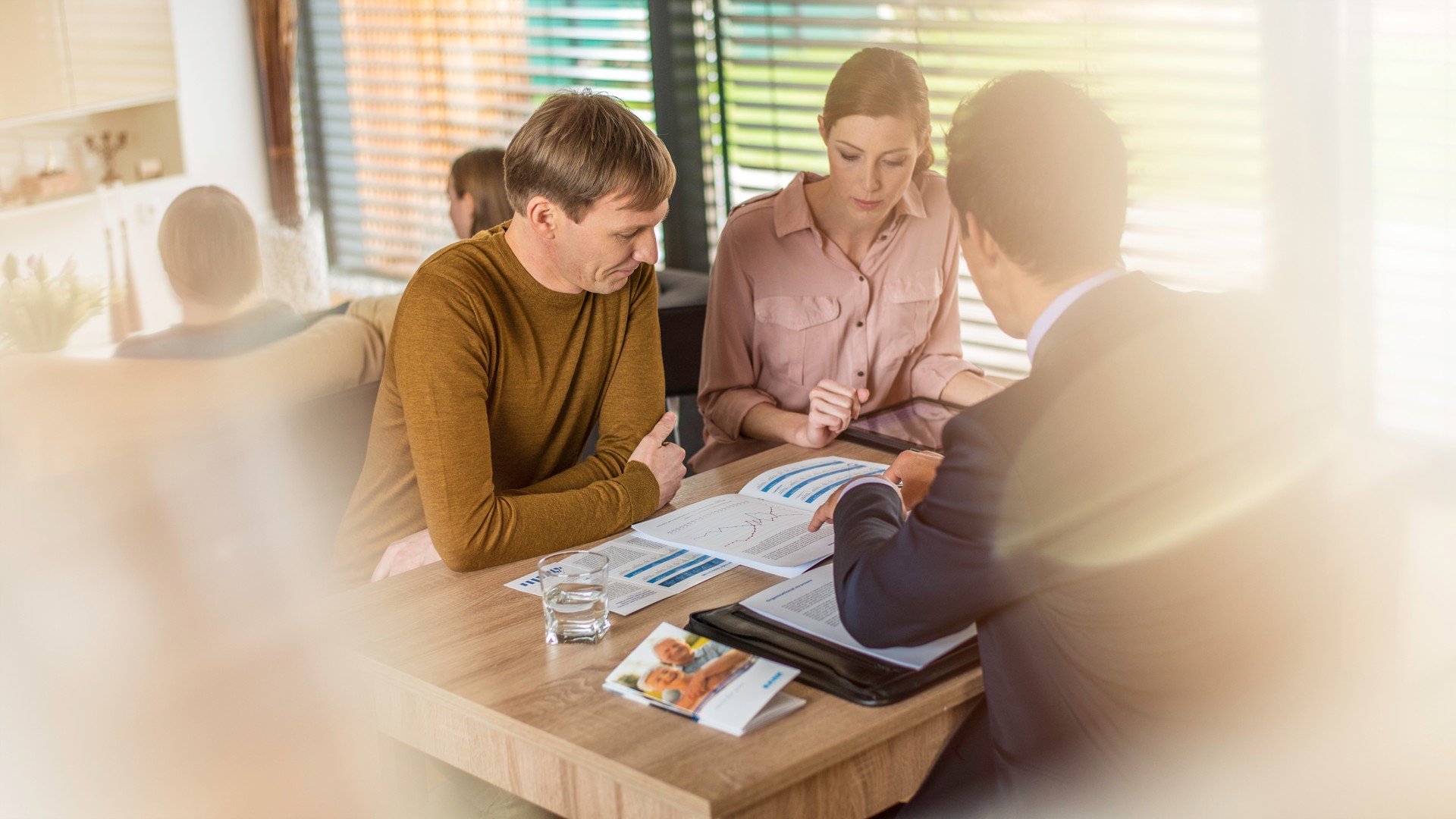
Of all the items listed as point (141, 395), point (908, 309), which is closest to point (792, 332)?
point (908, 309)

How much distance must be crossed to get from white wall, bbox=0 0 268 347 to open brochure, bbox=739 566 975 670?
4.36 meters

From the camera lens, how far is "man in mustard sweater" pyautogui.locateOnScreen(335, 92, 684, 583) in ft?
5.55

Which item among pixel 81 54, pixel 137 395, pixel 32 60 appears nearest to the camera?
pixel 137 395

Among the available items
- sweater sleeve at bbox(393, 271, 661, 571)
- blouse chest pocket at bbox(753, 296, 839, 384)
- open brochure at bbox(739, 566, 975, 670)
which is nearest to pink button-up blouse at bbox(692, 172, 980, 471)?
blouse chest pocket at bbox(753, 296, 839, 384)

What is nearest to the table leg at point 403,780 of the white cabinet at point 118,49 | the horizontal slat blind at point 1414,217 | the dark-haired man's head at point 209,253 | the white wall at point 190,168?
the dark-haired man's head at point 209,253

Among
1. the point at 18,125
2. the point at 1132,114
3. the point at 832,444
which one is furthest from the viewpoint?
the point at 18,125

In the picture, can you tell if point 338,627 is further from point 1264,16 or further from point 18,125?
point 18,125

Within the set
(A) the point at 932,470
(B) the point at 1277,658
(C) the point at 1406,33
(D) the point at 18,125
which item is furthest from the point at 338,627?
(D) the point at 18,125

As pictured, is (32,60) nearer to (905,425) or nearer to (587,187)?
(587,187)

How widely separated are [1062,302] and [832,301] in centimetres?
117

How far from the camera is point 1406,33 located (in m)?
2.61

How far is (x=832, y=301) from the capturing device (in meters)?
2.45

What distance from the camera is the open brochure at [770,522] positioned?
1658 millimetres

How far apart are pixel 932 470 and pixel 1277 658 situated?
498 millimetres
